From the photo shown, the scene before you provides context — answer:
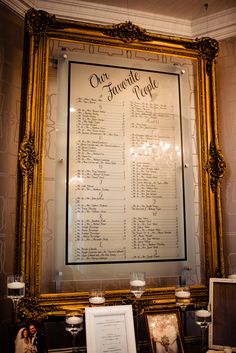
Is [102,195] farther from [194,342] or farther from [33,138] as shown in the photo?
[194,342]

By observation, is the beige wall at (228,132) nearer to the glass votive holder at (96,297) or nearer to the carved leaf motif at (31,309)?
the glass votive holder at (96,297)

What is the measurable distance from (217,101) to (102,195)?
2.90 ft

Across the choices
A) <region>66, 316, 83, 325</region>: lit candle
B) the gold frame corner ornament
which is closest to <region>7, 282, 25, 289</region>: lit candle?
<region>66, 316, 83, 325</region>: lit candle

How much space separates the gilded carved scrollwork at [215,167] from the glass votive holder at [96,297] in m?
0.81

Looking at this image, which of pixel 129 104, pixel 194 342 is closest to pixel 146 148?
pixel 129 104

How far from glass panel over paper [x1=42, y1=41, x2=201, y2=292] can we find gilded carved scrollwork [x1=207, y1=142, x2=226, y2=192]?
85 millimetres

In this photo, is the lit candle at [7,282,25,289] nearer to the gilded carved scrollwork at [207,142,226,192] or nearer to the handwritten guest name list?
the handwritten guest name list

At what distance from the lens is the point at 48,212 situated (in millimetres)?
1665

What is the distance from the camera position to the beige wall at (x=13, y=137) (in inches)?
62.9

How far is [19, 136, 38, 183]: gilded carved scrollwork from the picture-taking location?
162 cm

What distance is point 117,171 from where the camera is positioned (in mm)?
1801

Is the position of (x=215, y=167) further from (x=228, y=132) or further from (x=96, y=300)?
(x=96, y=300)

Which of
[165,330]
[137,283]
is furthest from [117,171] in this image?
[165,330]

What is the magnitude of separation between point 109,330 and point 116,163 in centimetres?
78
